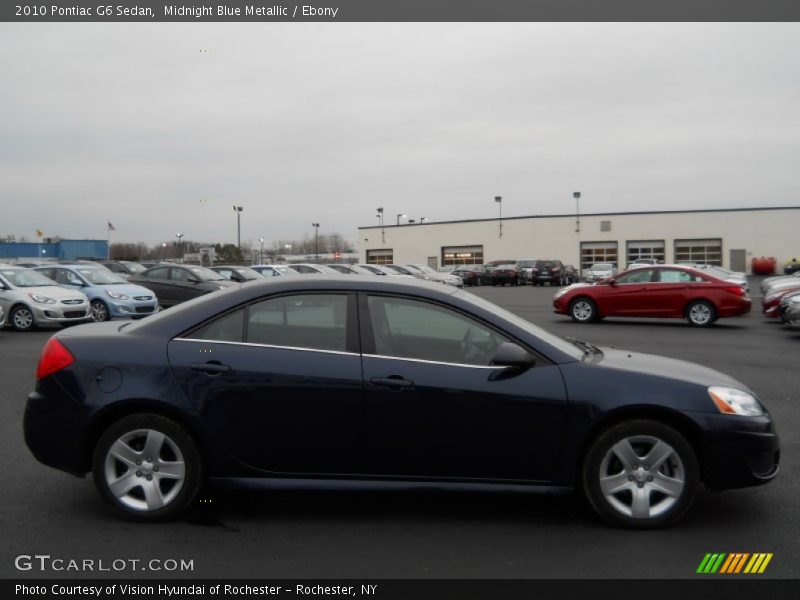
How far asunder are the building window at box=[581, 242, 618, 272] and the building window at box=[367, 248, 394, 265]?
19502 mm

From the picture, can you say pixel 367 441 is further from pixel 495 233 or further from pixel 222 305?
pixel 495 233

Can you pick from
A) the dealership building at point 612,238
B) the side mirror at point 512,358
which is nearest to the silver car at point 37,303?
the side mirror at point 512,358

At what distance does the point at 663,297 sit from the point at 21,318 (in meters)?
15.2

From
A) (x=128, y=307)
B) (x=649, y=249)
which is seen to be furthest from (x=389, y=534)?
(x=649, y=249)

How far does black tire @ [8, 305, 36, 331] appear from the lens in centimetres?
1717

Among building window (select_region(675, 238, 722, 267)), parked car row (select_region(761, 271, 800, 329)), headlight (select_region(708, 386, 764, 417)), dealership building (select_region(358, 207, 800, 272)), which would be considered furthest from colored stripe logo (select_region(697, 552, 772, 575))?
dealership building (select_region(358, 207, 800, 272))

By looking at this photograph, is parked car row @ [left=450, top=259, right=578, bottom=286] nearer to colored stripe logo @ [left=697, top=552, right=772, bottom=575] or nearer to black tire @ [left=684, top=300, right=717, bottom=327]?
black tire @ [left=684, top=300, right=717, bottom=327]

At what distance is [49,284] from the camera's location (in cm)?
1828

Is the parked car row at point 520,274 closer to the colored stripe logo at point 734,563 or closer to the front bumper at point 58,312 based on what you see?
the front bumper at point 58,312

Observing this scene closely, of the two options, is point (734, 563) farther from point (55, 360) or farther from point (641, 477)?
point (55, 360)

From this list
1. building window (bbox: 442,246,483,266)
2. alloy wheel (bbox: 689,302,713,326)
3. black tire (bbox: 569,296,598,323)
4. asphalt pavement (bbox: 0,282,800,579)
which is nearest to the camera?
asphalt pavement (bbox: 0,282,800,579)

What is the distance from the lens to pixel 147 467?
455cm

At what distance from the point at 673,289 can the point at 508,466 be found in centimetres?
1535

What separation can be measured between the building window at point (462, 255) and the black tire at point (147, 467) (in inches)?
2629
